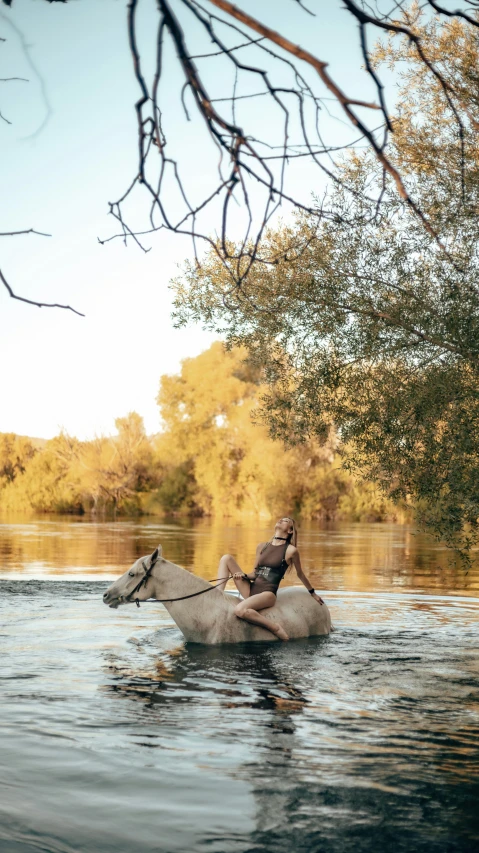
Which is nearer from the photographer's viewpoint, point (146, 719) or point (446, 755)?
point (446, 755)

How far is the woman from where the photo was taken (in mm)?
12898

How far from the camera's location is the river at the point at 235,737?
228 inches

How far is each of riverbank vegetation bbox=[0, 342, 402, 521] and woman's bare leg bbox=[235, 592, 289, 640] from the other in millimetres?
42087

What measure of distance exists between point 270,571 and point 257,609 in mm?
609

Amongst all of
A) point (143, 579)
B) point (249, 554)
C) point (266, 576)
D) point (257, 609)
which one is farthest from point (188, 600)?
point (249, 554)

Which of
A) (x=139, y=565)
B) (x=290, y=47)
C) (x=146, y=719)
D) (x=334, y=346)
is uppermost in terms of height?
(x=334, y=346)

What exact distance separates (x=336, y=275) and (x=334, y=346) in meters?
1.39

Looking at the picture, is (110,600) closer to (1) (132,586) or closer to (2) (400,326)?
(1) (132,586)

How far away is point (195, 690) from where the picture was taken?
32.6ft

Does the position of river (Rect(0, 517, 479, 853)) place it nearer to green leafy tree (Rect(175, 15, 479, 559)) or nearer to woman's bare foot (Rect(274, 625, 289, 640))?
woman's bare foot (Rect(274, 625, 289, 640))

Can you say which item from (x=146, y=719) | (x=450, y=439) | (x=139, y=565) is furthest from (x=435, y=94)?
(x=146, y=719)

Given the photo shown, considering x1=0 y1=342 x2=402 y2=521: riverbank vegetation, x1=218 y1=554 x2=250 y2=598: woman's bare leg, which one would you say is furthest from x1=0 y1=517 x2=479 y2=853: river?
x1=0 y1=342 x2=402 y2=521: riverbank vegetation

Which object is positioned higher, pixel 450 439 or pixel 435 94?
pixel 435 94

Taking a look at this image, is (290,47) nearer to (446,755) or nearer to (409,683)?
(446,755)
